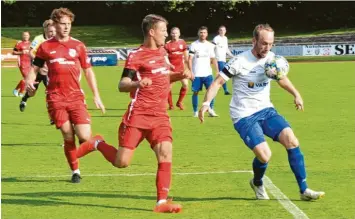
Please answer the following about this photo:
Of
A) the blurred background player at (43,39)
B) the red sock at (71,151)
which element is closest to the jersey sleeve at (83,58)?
the blurred background player at (43,39)

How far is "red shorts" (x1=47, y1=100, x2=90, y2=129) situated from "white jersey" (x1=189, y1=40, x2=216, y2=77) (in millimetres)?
10548

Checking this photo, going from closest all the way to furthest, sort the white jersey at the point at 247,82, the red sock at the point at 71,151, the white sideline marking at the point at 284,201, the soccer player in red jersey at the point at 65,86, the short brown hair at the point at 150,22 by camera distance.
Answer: the white sideline marking at the point at 284,201, the short brown hair at the point at 150,22, the white jersey at the point at 247,82, the soccer player in red jersey at the point at 65,86, the red sock at the point at 71,151

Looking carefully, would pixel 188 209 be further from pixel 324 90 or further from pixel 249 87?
pixel 324 90

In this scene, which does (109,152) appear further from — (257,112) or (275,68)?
(275,68)

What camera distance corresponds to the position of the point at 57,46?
11727 millimetres

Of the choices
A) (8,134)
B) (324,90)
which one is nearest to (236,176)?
(8,134)

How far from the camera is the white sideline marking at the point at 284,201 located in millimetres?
9508

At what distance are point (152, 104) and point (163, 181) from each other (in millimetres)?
891

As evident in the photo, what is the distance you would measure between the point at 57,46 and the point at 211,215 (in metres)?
3.55

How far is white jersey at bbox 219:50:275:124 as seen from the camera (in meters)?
10.5

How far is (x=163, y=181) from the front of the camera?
988cm

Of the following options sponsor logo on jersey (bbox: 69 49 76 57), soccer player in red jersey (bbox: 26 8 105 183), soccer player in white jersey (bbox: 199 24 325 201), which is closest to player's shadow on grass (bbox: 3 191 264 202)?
soccer player in white jersey (bbox: 199 24 325 201)

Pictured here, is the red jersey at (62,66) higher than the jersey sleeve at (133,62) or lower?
lower

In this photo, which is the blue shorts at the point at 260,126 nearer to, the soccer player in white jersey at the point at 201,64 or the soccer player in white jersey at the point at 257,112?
the soccer player in white jersey at the point at 257,112
